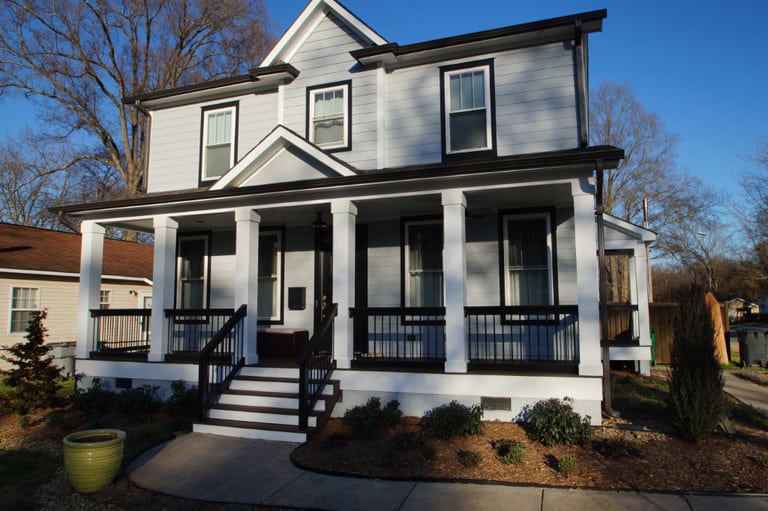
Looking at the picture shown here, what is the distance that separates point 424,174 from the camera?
8.04 meters

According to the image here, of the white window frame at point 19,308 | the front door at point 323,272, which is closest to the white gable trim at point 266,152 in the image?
the front door at point 323,272

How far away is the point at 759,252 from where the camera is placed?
94.7ft

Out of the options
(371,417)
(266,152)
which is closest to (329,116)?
(266,152)

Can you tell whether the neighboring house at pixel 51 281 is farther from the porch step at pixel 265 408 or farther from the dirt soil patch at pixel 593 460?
the dirt soil patch at pixel 593 460

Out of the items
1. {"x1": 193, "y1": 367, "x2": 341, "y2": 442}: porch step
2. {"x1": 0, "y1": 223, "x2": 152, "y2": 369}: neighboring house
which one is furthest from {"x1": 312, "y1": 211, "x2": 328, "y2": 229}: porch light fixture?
{"x1": 0, "y1": 223, "x2": 152, "y2": 369}: neighboring house

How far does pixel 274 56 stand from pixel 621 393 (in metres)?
9.56

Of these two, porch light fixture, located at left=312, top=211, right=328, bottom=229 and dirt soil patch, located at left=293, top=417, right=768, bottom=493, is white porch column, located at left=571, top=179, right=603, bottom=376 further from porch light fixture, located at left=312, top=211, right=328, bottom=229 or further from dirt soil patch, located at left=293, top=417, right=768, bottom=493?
porch light fixture, located at left=312, top=211, right=328, bottom=229

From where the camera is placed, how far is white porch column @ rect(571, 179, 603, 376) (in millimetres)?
7215

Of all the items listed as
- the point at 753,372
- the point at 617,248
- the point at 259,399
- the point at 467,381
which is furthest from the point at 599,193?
the point at 753,372

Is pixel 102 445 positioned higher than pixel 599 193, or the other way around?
pixel 599 193

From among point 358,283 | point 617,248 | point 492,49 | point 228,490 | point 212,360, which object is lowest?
point 228,490

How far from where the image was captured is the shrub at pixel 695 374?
6.25m

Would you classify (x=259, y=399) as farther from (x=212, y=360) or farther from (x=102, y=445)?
(x=102, y=445)

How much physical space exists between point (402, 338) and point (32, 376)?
676cm
